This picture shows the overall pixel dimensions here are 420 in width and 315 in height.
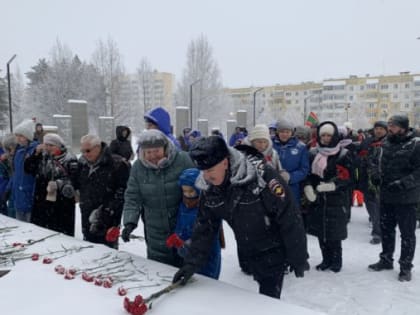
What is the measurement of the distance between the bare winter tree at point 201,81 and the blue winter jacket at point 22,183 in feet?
101

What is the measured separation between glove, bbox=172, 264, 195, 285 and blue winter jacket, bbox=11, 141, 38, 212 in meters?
2.92

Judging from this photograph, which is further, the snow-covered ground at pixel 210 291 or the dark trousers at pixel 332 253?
the dark trousers at pixel 332 253

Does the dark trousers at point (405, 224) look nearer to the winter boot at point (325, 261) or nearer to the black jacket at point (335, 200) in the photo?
the black jacket at point (335, 200)

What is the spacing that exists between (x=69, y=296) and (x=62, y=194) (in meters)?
2.22

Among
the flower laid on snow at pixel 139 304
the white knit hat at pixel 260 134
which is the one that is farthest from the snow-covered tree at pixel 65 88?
the flower laid on snow at pixel 139 304

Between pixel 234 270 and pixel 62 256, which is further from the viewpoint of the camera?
pixel 234 270

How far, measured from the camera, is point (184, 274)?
6.83 ft

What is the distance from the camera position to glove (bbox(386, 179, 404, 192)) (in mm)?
3834

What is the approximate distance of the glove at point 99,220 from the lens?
10.8ft

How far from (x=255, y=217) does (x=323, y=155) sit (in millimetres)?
2438

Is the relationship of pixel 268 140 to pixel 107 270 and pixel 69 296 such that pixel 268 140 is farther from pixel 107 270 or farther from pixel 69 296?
pixel 69 296

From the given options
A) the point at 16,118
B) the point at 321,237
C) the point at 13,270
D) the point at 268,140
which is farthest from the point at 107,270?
the point at 16,118

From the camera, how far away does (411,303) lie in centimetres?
347

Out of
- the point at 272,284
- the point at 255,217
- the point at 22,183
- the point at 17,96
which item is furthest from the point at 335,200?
the point at 17,96
